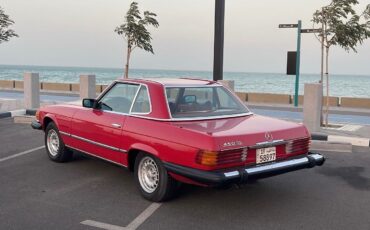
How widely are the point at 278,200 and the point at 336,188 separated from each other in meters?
1.03

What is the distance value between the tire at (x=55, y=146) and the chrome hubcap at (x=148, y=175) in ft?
6.75

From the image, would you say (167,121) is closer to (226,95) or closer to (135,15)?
(226,95)

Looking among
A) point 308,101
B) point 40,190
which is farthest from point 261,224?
point 308,101

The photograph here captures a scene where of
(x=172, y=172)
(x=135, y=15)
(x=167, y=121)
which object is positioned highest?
(x=135, y=15)

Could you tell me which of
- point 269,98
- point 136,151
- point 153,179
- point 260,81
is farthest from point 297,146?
point 260,81

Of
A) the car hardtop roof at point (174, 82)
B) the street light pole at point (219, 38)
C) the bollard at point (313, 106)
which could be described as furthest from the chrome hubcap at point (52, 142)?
the bollard at point (313, 106)

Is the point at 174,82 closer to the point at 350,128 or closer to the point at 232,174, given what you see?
the point at 232,174

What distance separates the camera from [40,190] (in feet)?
18.2

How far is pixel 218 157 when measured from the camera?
14.3ft

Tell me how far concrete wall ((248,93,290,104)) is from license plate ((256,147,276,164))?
15513 millimetres

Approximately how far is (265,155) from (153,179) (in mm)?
1373

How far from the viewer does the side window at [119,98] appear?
18.3 feet

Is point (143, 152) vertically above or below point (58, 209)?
above

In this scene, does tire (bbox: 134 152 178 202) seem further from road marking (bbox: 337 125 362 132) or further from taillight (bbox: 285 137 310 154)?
road marking (bbox: 337 125 362 132)
